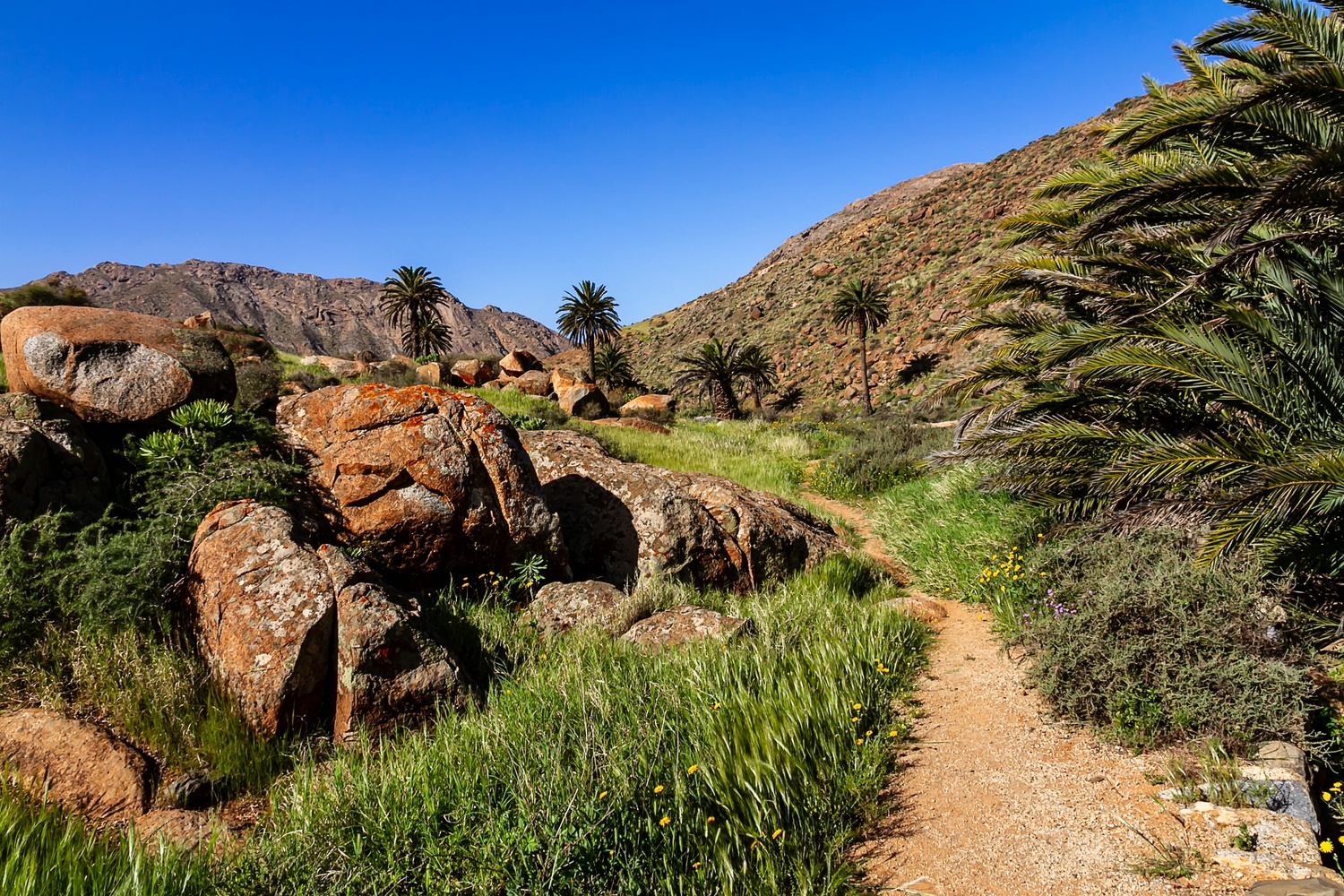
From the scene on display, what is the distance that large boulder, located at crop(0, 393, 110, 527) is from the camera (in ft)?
14.4

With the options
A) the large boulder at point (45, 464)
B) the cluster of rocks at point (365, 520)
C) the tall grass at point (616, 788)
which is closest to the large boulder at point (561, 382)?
the cluster of rocks at point (365, 520)

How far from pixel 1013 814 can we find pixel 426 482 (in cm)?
474

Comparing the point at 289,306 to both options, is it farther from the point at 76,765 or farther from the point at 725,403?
the point at 76,765

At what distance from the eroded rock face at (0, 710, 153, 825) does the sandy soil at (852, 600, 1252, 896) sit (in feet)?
11.5

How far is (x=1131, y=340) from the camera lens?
611cm

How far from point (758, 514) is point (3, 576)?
6.23 metres

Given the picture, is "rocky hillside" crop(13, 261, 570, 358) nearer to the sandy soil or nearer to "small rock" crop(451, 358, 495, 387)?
"small rock" crop(451, 358, 495, 387)

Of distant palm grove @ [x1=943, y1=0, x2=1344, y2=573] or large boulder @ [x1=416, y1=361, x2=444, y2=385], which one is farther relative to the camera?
large boulder @ [x1=416, y1=361, x2=444, y2=385]

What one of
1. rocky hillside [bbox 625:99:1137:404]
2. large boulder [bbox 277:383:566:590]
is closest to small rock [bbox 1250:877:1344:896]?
large boulder [bbox 277:383:566:590]

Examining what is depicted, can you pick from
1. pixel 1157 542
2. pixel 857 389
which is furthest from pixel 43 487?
pixel 857 389

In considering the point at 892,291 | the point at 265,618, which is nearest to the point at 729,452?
the point at 265,618

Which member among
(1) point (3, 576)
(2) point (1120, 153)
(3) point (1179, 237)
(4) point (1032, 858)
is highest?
(2) point (1120, 153)

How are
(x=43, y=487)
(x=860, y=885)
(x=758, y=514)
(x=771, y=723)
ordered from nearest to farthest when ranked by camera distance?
1. (x=860, y=885)
2. (x=771, y=723)
3. (x=43, y=487)
4. (x=758, y=514)

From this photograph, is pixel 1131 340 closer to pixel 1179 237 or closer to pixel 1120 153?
pixel 1179 237
